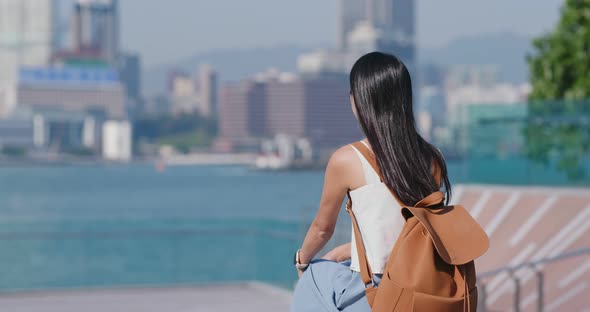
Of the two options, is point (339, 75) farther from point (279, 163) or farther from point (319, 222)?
point (319, 222)

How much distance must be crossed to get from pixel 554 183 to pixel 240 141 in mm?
→ 117037

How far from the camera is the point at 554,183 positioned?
11.5m

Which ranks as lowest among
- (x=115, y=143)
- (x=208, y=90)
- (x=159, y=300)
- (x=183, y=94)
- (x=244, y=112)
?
(x=115, y=143)

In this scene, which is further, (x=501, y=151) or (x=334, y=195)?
(x=501, y=151)

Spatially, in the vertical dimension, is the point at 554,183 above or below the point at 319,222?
below

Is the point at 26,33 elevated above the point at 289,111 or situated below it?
above

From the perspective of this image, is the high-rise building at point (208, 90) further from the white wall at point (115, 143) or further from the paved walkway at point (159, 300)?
the paved walkway at point (159, 300)

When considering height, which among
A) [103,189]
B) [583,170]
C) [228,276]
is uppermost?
[583,170]

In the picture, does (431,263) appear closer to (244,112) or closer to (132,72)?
(244,112)

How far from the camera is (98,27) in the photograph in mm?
184375

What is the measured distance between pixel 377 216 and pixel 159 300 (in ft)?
18.1

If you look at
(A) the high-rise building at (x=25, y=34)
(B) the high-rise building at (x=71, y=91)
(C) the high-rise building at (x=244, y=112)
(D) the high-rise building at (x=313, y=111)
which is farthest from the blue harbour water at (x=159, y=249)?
(A) the high-rise building at (x=25, y=34)

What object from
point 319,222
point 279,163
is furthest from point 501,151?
point 279,163

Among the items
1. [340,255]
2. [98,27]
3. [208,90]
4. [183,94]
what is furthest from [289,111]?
[340,255]
